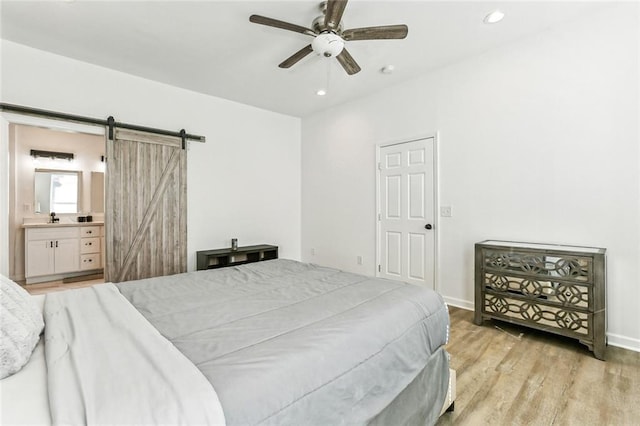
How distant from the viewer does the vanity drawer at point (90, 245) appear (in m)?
4.94

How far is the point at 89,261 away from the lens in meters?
5.02

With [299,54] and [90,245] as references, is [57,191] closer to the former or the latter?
[90,245]

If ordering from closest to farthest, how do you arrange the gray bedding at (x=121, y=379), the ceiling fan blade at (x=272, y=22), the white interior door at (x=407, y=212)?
the gray bedding at (x=121, y=379)
the ceiling fan blade at (x=272, y=22)
the white interior door at (x=407, y=212)

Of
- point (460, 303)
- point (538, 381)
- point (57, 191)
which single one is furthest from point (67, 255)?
point (538, 381)

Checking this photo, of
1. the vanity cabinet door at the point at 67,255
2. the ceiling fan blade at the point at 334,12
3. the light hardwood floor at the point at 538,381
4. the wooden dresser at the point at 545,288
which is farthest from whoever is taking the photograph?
the vanity cabinet door at the point at 67,255

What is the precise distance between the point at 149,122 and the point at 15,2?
1517mm

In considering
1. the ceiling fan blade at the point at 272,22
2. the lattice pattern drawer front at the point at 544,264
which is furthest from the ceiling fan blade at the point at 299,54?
the lattice pattern drawer front at the point at 544,264

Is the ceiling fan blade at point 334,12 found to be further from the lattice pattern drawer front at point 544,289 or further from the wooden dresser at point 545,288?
the lattice pattern drawer front at point 544,289

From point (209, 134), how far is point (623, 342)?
5.02 metres

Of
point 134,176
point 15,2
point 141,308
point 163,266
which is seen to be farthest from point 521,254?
point 15,2

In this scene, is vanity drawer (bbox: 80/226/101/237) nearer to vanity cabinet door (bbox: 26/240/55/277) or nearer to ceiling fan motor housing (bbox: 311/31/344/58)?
vanity cabinet door (bbox: 26/240/55/277)

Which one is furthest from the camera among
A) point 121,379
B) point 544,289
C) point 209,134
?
point 209,134

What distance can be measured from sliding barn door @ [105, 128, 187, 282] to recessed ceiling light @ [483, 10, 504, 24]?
3699 mm

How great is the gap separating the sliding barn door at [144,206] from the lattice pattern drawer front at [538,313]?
370cm
